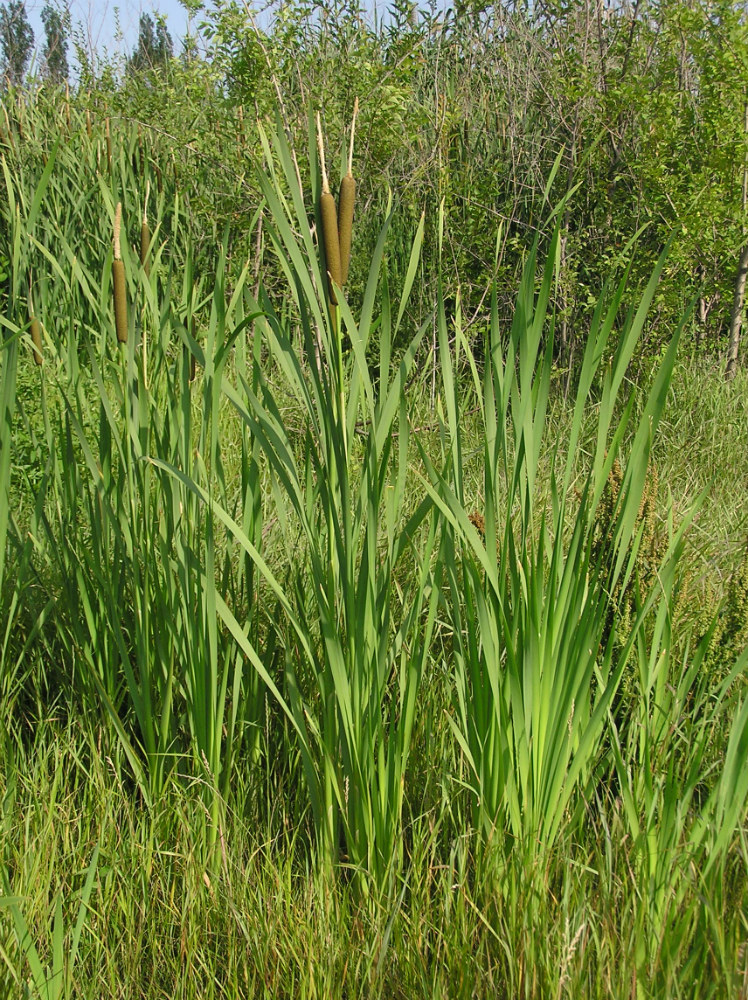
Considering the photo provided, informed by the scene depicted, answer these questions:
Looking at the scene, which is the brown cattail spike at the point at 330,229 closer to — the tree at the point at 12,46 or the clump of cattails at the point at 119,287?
the clump of cattails at the point at 119,287

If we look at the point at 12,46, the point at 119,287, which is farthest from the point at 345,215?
the point at 12,46

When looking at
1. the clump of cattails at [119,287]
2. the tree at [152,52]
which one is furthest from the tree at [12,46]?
the clump of cattails at [119,287]

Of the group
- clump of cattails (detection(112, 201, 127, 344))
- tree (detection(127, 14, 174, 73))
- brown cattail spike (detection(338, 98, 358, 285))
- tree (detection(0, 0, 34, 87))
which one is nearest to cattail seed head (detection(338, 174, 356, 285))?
brown cattail spike (detection(338, 98, 358, 285))

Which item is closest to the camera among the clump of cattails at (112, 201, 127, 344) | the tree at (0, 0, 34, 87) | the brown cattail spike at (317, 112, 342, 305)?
the brown cattail spike at (317, 112, 342, 305)

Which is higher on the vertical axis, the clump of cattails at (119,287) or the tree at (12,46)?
the tree at (12,46)

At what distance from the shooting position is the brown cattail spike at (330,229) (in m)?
1.02

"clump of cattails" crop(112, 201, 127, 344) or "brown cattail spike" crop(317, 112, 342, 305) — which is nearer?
"brown cattail spike" crop(317, 112, 342, 305)

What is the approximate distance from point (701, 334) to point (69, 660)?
3839 millimetres

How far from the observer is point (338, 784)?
134 cm

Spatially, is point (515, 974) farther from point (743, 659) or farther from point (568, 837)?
point (743, 659)

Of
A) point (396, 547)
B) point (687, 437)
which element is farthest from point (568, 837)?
point (687, 437)

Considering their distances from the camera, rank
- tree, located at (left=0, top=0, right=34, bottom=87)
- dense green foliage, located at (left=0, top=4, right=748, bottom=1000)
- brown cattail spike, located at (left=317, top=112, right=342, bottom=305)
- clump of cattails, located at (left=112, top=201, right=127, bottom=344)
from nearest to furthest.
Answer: brown cattail spike, located at (left=317, top=112, right=342, bottom=305) → dense green foliage, located at (left=0, top=4, right=748, bottom=1000) → clump of cattails, located at (left=112, top=201, right=127, bottom=344) → tree, located at (left=0, top=0, right=34, bottom=87)

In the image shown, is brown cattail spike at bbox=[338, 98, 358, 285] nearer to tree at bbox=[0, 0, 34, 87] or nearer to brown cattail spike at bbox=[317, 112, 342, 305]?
brown cattail spike at bbox=[317, 112, 342, 305]

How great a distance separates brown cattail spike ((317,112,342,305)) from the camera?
40.1 inches
